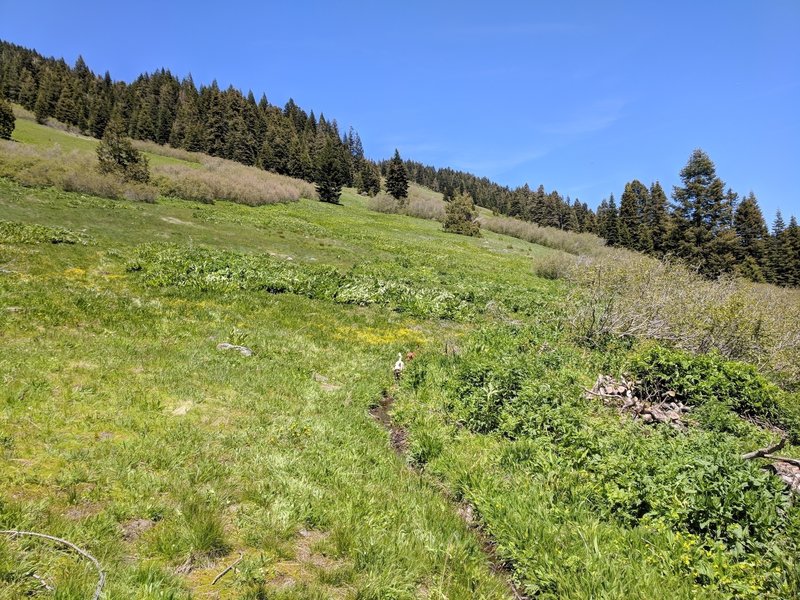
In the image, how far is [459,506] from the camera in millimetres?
5723

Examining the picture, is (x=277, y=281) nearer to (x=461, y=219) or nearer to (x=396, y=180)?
(x=461, y=219)

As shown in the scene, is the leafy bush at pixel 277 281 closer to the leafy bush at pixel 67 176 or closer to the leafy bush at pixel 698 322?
the leafy bush at pixel 698 322

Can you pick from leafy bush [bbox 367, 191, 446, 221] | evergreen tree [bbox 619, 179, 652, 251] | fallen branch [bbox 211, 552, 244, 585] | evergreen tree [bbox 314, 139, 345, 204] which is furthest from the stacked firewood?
evergreen tree [bbox 619, 179, 652, 251]

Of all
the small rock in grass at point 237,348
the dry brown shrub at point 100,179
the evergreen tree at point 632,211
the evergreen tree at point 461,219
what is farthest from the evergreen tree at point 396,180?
the small rock in grass at point 237,348

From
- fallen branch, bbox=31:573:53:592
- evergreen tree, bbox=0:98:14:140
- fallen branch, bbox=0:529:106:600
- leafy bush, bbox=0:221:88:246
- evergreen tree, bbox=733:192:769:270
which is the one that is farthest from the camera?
evergreen tree, bbox=733:192:769:270

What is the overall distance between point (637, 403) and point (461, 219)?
1996 inches

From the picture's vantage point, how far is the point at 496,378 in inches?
344

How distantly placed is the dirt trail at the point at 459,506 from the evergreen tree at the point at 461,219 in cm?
5006

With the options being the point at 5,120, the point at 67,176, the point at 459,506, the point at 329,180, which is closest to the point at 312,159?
the point at 329,180

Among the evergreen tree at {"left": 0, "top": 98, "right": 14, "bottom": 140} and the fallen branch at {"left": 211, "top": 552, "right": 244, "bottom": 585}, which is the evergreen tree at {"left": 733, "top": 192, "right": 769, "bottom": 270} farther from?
the evergreen tree at {"left": 0, "top": 98, "right": 14, "bottom": 140}

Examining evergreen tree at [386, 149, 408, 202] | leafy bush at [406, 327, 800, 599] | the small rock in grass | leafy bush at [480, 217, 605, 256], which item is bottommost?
the small rock in grass

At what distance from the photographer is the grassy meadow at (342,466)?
4055 mm

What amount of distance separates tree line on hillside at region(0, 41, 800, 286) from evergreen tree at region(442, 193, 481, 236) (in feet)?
9.72

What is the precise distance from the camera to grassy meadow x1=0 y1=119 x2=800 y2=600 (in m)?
4.05
